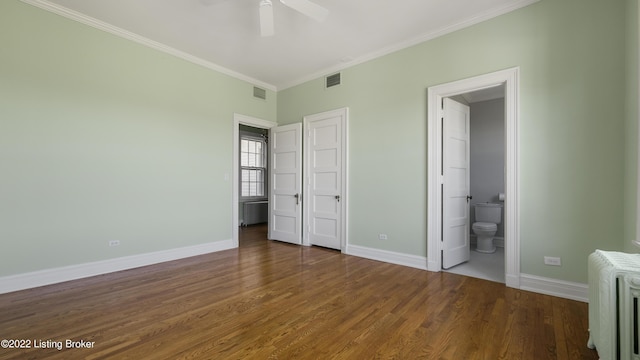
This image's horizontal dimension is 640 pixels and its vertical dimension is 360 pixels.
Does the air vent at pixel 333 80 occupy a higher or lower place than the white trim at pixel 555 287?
higher

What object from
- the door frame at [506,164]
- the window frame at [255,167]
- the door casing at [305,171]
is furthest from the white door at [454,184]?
the window frame at [255,167]

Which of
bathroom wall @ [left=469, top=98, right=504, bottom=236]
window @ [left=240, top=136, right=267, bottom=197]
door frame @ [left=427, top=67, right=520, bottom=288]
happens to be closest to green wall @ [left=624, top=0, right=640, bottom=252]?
door frame @ [left=427, top=67, right=520, bottom=288]

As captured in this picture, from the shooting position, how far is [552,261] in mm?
2768

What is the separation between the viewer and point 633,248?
2172 mm

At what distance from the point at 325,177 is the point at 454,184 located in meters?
2.03

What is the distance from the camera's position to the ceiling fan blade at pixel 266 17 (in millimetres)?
2521

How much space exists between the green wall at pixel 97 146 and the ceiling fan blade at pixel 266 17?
6.94 ft

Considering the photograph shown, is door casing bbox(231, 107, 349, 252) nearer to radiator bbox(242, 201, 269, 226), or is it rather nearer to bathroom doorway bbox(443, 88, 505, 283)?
bathroom doorway bbox(443, 88, 505, 283)

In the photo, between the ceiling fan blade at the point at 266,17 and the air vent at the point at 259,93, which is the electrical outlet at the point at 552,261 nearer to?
the ceiling fan blade at the point at 266,17

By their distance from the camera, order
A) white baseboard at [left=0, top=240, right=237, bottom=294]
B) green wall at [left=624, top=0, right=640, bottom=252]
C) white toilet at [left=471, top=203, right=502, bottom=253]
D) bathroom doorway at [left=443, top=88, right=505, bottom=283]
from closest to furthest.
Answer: green wall at [left=624, top=0, right=640, bottom=252]
white baseboard at [left=0, top=240, right=237, bottom=294]
white toilet at [left=471, top=203, right=502, bottom=253]
bathroom doorway at [left=443, top=88, right=505, bottom=283]

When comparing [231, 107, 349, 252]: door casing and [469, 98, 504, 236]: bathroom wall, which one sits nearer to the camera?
[231, 107, 349, 252]: door casing

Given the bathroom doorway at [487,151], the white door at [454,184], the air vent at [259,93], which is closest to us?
the white door at [454,184]

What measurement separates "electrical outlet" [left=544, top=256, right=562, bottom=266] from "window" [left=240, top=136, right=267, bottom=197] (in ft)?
21.5

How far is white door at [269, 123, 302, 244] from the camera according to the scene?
5121mm
